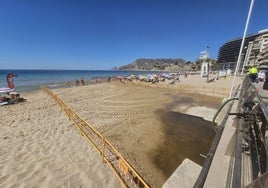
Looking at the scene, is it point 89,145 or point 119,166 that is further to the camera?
point 89,145

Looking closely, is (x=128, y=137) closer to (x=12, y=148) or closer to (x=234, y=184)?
(x=12, y=148)

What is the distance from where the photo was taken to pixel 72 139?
6344mm

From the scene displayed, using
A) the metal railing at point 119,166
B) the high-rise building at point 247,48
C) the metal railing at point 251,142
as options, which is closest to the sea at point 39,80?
the metal railing at point 119,166

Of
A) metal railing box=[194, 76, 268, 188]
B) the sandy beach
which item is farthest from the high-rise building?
metal railing box=[194, 76, 268, 188]

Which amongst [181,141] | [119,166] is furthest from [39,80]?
[119,166]

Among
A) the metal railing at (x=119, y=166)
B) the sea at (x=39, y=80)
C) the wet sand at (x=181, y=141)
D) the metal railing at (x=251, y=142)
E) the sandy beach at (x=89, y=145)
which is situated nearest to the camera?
the metal railing at (x=251, y=142)

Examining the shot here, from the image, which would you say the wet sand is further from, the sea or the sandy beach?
the sea

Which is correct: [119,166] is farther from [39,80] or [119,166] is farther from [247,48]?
[247,48]

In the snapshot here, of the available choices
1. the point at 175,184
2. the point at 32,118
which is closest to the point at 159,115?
the point at 175,184

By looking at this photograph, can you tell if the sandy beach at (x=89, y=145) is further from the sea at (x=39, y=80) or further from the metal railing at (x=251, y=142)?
the sea at (x=39, y=80)

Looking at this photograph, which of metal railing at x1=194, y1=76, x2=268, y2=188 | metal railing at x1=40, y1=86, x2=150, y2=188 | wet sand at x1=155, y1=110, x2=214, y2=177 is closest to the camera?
metal railing at x1=194, y1=76, x2=268, y2=188

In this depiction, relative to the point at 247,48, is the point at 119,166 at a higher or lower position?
lower

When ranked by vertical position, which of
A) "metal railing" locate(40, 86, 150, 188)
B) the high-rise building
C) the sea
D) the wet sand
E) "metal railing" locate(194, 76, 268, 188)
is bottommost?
the sea

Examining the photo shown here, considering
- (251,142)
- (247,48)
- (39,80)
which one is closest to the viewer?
(251,142)
